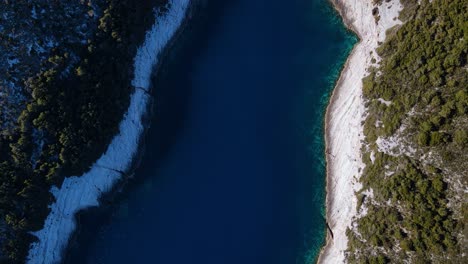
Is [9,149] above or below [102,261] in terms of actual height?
above

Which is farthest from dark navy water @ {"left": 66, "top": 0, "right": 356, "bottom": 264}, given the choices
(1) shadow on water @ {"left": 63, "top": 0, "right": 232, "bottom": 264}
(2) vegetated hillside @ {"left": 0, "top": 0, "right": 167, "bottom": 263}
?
(2) vegetated hillside @ {"left": 0, "top": 0, "right": 167, "bottom": 263}

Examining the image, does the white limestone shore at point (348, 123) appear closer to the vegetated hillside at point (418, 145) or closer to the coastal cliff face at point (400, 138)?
the coastal cliff face at point (400, 138)

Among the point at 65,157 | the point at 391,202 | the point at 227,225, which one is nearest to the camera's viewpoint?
the point at 391,202

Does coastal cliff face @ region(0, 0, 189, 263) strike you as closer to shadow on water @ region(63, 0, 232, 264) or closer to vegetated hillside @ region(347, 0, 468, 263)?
shadow on water @ region(63, 0, 232, 264)

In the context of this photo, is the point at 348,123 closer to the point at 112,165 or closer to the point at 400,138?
the point at 400,138

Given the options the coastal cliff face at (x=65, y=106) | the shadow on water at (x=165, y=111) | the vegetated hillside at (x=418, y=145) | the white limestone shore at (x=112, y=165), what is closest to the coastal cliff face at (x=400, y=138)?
the vegetated hillside at (x=418, y=145)

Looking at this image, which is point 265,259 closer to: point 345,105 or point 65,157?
point 345,105

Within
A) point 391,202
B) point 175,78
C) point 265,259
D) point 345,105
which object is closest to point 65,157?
point 175,78

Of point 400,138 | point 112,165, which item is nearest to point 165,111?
point 112,165
